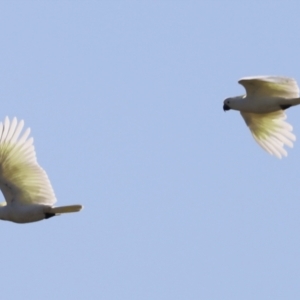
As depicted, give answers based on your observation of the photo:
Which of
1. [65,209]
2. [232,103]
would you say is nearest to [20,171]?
[65,209]

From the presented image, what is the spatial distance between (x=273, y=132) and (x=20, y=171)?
436 cm

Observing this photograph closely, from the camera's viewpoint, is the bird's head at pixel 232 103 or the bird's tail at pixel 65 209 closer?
the bird's tail at pixel 65 209

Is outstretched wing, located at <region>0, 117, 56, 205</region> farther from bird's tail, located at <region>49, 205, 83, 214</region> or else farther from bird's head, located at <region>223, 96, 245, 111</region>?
bird's head, located at <region>223, 96, 245, 111</region>

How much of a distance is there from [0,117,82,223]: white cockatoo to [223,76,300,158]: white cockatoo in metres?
3.16

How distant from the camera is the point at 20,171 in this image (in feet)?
47.4

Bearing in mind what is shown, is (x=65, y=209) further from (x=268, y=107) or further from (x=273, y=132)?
(x=273, y=132)

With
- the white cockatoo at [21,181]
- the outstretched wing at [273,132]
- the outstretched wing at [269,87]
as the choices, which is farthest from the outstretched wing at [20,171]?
the outstretched wing at [273,132]

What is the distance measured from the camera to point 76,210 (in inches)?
551

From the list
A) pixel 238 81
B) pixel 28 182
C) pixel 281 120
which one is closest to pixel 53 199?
pixel 28 182

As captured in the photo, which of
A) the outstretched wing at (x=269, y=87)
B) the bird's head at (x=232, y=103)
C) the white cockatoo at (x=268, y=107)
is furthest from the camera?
the bird's head at (x=232, y=103)

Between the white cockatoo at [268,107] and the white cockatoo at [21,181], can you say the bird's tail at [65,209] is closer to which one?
the white cockatoo at [21,181]

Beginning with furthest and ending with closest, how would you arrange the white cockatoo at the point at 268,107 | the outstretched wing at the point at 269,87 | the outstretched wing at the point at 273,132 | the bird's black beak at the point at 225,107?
the outstretched wing at the point at 273,132
the bird's black beak at the point at 225,107
the white cockatoo at the point at 268,107
the outstretched wing at the point at 269,87

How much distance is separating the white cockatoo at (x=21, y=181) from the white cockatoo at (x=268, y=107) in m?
3.16

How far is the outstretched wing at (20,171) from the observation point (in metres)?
14.3
